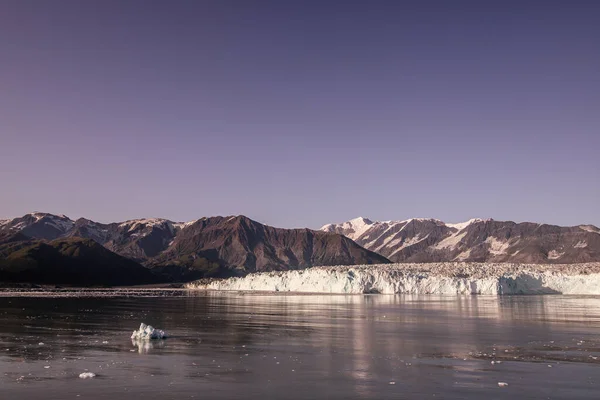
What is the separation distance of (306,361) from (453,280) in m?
95.1

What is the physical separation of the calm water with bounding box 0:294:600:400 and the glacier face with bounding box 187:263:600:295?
70343mm

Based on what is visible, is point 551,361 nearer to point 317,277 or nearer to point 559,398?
point 559,398

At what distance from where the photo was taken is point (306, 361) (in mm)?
26312

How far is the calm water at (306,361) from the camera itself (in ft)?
64.5

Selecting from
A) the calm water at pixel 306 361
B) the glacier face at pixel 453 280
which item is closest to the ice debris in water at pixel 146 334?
the calm water at pixel 306 361

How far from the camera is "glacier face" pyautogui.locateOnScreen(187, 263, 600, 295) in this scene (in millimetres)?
111062

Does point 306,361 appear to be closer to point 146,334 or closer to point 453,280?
point 146,334

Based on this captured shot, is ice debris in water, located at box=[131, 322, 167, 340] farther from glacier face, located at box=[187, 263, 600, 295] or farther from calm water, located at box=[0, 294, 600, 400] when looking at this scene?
glacier face, located at box=[187, 263, 600, 295]

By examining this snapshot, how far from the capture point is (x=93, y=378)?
21.6m

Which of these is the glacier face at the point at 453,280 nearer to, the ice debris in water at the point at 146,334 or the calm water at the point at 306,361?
the calm water at the point at 306,361

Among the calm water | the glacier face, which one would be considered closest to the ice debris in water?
the calm water

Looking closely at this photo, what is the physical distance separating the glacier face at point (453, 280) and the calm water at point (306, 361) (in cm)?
7034

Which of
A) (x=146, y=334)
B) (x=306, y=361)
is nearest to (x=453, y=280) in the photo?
(x=146, y=334)

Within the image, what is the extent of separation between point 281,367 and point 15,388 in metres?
10.9
